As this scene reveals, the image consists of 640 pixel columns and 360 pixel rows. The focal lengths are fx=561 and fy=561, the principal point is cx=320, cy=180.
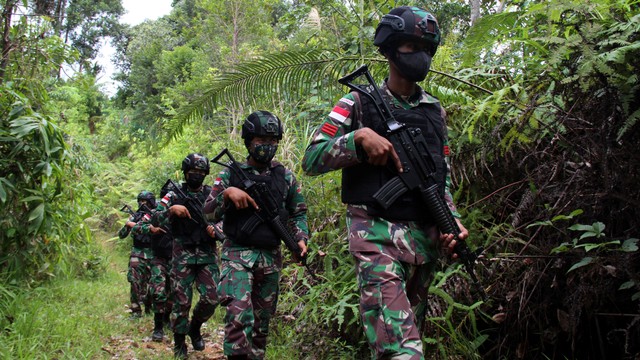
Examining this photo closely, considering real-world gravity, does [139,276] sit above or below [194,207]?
below

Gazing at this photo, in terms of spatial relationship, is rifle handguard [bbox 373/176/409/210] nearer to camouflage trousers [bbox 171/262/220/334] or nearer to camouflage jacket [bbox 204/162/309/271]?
camouflage jacket [bbox 204/162/309/271]

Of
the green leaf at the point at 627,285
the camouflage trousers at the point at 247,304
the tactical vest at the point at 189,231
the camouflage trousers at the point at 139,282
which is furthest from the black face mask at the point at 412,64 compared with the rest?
the camouflage trousers at the point at 139,282

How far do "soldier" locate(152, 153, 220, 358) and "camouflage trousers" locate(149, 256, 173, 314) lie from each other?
792mm

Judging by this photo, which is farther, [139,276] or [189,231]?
[139,276]

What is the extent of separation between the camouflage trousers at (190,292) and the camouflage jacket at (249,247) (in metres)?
1.27

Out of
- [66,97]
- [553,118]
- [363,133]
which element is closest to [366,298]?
[363,133]

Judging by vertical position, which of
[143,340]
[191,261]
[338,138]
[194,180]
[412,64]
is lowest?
[143,340]

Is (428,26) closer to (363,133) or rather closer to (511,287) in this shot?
(363,133)

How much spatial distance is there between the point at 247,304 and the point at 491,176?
6.29ft

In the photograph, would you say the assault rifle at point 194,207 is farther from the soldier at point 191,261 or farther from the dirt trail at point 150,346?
the dirt trail at point 150,346

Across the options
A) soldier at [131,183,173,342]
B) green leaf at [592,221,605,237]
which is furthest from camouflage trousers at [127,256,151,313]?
green leaf at [592,221,605,237]

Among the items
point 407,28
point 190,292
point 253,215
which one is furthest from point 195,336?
point 407,28

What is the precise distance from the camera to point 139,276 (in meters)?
7.76

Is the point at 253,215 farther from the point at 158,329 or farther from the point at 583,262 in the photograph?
the point at 158,329
